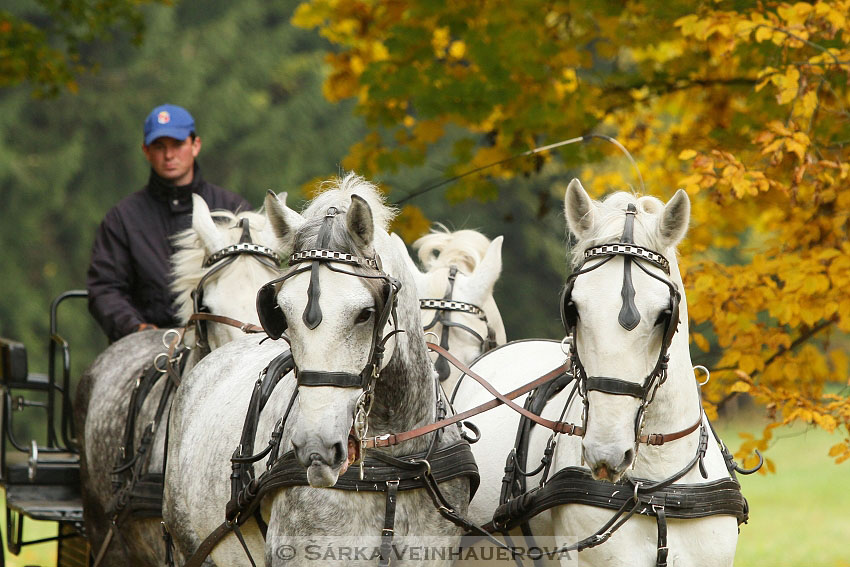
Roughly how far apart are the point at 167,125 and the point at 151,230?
1.92 feet

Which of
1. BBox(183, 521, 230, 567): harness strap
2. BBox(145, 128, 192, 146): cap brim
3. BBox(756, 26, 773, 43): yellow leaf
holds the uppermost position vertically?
BBox(756, 26, 773, 43): yellow leaf

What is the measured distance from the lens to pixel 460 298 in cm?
559

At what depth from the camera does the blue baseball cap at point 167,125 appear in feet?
18.6

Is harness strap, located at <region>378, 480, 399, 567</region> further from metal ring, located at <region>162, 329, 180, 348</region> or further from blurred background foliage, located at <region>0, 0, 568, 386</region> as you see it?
blurred background foliage, located at <region>0, 0, 568, 386</region>

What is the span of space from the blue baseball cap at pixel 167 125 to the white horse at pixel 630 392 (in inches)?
111

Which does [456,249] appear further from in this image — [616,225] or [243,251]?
[616,225]

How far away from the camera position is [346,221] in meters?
3.23

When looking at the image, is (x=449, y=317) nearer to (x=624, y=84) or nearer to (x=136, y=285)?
(x=136, y=285)

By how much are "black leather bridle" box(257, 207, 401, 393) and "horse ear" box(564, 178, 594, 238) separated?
0.67 meters

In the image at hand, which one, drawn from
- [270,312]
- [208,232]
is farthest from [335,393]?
[208,232]

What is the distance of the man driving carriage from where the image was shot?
5703 mm

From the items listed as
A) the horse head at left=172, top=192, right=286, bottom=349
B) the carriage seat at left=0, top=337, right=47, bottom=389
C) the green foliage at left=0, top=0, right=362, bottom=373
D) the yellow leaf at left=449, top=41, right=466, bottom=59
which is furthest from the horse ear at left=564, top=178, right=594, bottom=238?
the green foliage at left=0, top=0, right=362, bottom=373

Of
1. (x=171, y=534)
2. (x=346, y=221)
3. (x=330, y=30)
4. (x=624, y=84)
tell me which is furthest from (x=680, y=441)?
(x=330, y=30)

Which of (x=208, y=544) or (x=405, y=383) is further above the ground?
(x=405, y=383)
